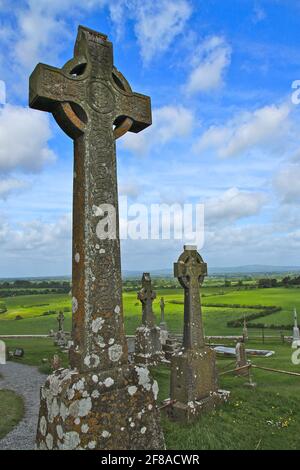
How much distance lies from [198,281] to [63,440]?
23.6 ft

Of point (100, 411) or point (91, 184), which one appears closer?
point (100, 411)

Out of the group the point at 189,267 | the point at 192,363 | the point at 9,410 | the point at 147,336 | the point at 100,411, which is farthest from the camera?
the point at 147,336

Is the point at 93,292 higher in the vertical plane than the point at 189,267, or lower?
lower

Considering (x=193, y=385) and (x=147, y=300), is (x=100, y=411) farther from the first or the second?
(x=147, y=300)

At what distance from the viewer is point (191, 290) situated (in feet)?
33.6

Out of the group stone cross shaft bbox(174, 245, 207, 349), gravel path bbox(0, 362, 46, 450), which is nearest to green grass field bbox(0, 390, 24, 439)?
gravel path bbox(0, 362, 46, 450)

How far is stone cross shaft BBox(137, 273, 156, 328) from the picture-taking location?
1964 cm

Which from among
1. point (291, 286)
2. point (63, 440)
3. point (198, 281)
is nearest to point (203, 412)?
point (198, 281)

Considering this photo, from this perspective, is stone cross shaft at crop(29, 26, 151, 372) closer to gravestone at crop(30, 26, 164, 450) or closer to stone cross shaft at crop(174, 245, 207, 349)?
gravestone at crop(30, 26, 164, 450)

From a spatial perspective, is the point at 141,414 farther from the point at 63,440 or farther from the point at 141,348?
the point at 141,348

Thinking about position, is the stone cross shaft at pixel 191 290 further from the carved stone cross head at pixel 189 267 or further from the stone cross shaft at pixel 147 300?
the stone cross shaft at pixel 147 300

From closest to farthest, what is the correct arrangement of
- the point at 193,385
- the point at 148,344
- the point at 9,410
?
the point at 193,385 → the point at 9,410 → the point at 148,344

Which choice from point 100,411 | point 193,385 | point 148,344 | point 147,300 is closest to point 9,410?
point 193,385

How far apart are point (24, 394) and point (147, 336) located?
6752 mm
